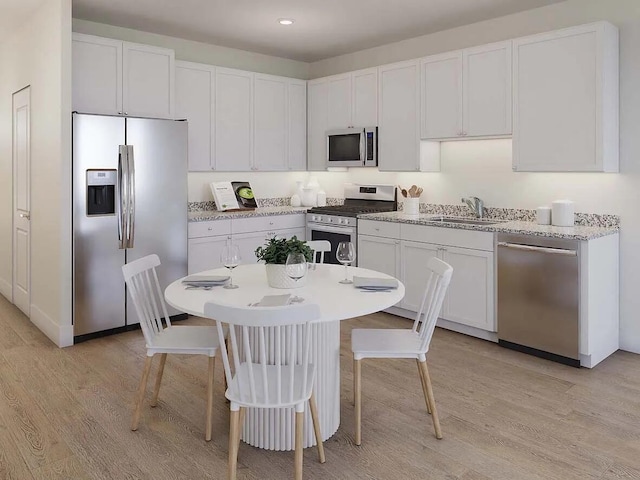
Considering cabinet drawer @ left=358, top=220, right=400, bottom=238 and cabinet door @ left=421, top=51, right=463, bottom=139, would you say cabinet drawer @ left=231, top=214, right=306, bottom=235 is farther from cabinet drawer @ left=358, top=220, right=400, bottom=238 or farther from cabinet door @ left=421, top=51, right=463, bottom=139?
cabinet door @ left=421, top=51, right=463, bottom=139

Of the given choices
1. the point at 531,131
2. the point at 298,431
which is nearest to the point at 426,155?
the point at 531,131

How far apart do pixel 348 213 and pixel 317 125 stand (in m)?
1.30

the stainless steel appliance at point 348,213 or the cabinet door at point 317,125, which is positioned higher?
the cabinet door at point 317,125

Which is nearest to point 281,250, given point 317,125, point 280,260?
point 280,260

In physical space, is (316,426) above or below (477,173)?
below

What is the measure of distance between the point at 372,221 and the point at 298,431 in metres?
3.11

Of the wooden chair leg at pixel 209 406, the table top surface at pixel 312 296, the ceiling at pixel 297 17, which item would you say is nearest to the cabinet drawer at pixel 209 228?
the ceiling at pixel 297 17

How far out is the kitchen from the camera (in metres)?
3.95

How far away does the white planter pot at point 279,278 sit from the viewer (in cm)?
271

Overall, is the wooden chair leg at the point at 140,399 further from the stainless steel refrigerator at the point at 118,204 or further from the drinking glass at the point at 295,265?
the stainless steel refrigerator at the point at 118,204

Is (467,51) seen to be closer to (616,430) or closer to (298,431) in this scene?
(616,430)

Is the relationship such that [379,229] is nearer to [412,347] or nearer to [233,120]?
[233,120]

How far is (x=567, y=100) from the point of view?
389 centimetres

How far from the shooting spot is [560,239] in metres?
3.69
